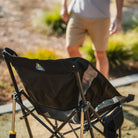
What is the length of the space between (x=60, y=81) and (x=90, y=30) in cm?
145

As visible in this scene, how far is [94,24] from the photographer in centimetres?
301

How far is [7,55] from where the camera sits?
6.40 feet

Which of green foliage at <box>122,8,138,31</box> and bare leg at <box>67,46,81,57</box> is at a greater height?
green foliage at <box>122,8,138,31</box>

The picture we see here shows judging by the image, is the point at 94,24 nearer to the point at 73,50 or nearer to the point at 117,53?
the point at 73,50

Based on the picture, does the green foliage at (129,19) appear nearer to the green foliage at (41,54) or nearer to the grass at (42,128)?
the green foliage at (41,54)

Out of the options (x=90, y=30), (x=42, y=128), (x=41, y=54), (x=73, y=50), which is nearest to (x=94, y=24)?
(x=90, y=30)

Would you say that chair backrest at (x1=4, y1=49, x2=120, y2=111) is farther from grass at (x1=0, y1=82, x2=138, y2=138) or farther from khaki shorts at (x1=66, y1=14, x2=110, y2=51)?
khaki shorts at (x1=66, y1=14, x2=110, y2=51)

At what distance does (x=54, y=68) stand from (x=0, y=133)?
143cm

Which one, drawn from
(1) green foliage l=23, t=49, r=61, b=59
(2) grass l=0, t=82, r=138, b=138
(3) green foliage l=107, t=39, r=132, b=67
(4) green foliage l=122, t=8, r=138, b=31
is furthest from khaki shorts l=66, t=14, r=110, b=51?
(4) green foliage l=122, t=8, r=138, b=31

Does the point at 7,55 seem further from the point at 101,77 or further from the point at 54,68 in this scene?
the point at 101,77

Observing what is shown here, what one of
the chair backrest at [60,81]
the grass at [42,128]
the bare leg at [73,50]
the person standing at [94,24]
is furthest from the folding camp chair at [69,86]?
the bare leg at [73,50]

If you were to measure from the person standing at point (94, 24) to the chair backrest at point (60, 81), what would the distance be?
3.57 feet

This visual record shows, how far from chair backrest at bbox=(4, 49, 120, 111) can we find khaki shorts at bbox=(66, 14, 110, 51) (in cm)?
115

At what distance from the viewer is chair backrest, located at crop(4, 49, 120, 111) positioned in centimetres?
173
